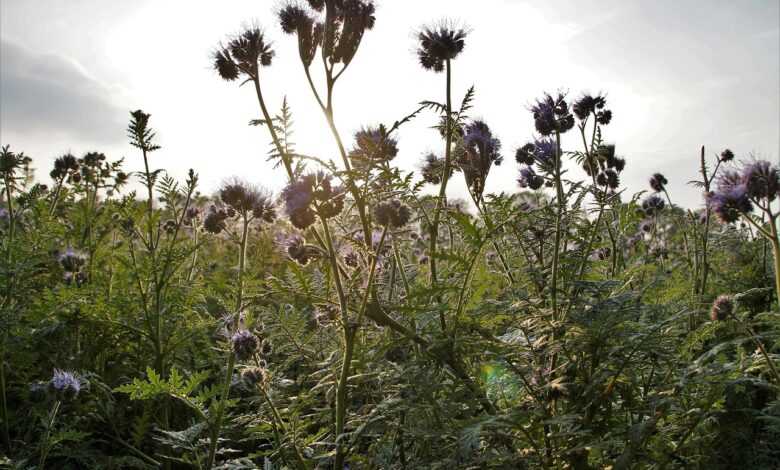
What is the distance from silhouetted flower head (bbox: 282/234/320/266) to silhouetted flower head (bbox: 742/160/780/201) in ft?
5.92

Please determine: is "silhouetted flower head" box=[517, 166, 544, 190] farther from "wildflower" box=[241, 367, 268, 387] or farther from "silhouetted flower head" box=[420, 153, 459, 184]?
"wildflower" box=[241, 367, 268, 387]

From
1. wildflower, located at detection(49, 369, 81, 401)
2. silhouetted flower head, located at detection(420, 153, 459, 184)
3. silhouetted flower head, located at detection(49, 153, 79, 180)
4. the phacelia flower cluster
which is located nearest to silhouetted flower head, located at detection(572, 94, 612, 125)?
silhouetted flower head, located at detection(420, 153, 459, 184)

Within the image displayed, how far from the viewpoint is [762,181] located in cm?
252

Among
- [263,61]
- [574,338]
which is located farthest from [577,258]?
[263,61]

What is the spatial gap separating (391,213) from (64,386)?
6.38 feet

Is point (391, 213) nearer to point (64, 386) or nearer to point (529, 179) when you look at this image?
point (529, 179)

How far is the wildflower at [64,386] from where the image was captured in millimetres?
3107

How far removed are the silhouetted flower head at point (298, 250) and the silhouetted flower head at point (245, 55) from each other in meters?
0.75

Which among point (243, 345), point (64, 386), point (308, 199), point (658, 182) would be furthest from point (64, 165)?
point (658, 182)

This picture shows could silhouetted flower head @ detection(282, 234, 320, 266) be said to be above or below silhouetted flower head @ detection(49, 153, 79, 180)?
below

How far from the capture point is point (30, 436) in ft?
11.8

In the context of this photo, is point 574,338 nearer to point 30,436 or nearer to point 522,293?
point 522,293

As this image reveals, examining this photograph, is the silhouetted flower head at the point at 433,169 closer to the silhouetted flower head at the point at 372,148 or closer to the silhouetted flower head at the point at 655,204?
the silhouetted flower head at the point at 372,148

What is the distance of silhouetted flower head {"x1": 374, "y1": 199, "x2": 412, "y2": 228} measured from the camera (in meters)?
2.53
